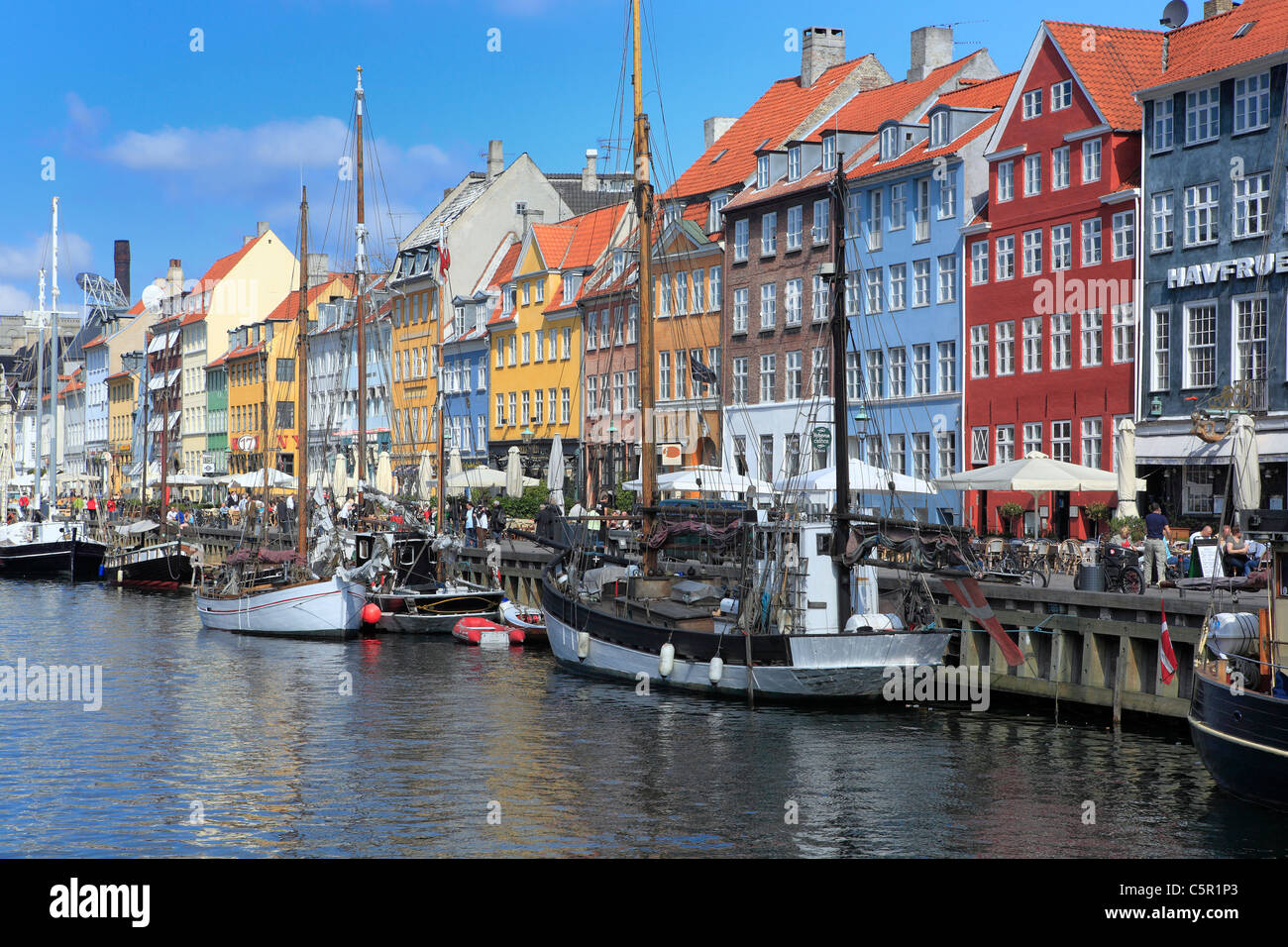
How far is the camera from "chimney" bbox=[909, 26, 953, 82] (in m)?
63.7

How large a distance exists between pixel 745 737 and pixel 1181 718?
690cm

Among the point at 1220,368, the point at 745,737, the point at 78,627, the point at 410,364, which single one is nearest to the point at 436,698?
the point at 745,737

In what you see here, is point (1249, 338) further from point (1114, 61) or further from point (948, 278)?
point (948, 278)

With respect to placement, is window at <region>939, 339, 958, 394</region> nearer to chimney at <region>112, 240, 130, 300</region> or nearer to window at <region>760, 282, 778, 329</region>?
window at <region>760, 282, 778, 329</region>

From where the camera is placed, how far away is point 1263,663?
62.2 ft

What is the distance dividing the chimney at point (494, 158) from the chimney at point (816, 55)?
100ft

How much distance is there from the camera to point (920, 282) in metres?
57.7

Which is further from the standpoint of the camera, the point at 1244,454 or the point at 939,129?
Result: the point at 939,129

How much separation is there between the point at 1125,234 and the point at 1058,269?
2.99 meters

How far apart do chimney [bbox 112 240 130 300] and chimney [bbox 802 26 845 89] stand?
102 meters

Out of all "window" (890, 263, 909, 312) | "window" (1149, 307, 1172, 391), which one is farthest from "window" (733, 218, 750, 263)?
"window" (1149, 307, 1172, 391)

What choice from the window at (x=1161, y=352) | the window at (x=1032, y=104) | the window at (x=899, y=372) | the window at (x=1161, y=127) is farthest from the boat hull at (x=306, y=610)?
the window at (x=1161, y=127)

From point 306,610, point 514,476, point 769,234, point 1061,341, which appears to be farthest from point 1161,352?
point 306,610
